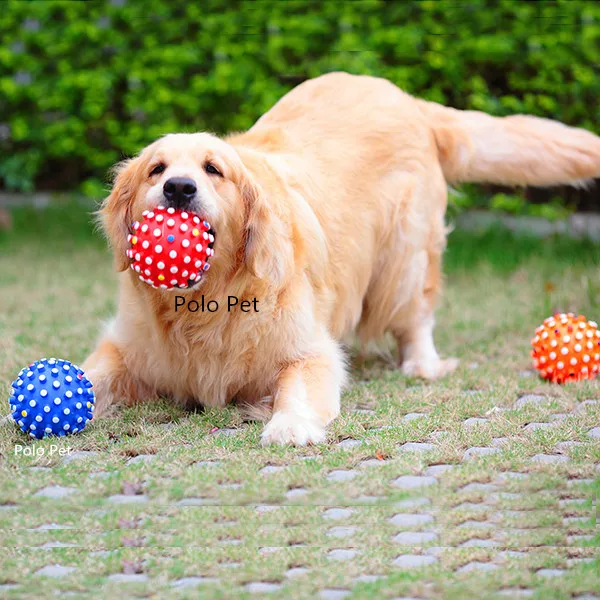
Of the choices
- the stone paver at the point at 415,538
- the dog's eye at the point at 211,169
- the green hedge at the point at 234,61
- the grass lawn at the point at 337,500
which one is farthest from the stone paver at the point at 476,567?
the green hedge at the point at 234,61

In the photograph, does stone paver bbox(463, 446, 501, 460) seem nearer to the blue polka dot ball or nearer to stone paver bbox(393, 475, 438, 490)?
stone paver bbox(393, 475, 438, 490)

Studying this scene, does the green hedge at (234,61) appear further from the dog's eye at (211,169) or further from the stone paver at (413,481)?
the stone paver at (413,481)

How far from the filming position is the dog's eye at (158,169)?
4.19 metres

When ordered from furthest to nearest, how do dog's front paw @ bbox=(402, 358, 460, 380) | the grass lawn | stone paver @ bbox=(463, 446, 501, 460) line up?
dog's front paw @ bbox=(402, 358, 460, 380), stone paver @ bbox=(463, 446, 501, 460), the grass lawn

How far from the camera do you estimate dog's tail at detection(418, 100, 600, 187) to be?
580cm

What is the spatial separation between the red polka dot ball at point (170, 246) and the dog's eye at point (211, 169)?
25cm

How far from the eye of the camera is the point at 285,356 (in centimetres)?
448

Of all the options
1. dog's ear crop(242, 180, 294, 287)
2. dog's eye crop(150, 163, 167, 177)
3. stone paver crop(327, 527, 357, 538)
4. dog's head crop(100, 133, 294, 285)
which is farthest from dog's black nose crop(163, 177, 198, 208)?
stone paver crop(327, 527, 357, 538)

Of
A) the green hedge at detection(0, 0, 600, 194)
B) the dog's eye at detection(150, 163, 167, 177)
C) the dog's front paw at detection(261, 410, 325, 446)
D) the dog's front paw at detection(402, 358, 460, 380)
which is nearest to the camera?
the dog's front paw at detection(261, 410, 325, 446)

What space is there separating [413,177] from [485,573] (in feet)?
10.0

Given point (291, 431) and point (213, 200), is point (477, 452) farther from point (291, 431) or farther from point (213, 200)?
point (213, 200)

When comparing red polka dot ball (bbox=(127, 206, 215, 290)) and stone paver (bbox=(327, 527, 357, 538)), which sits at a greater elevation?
red polka dot ball (bbox=(127, 206, 215, 290))

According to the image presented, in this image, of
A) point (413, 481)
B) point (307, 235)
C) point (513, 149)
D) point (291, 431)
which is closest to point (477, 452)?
point (413, 481)

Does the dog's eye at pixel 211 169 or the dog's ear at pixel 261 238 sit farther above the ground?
the dog's eye at pixel 211 169
